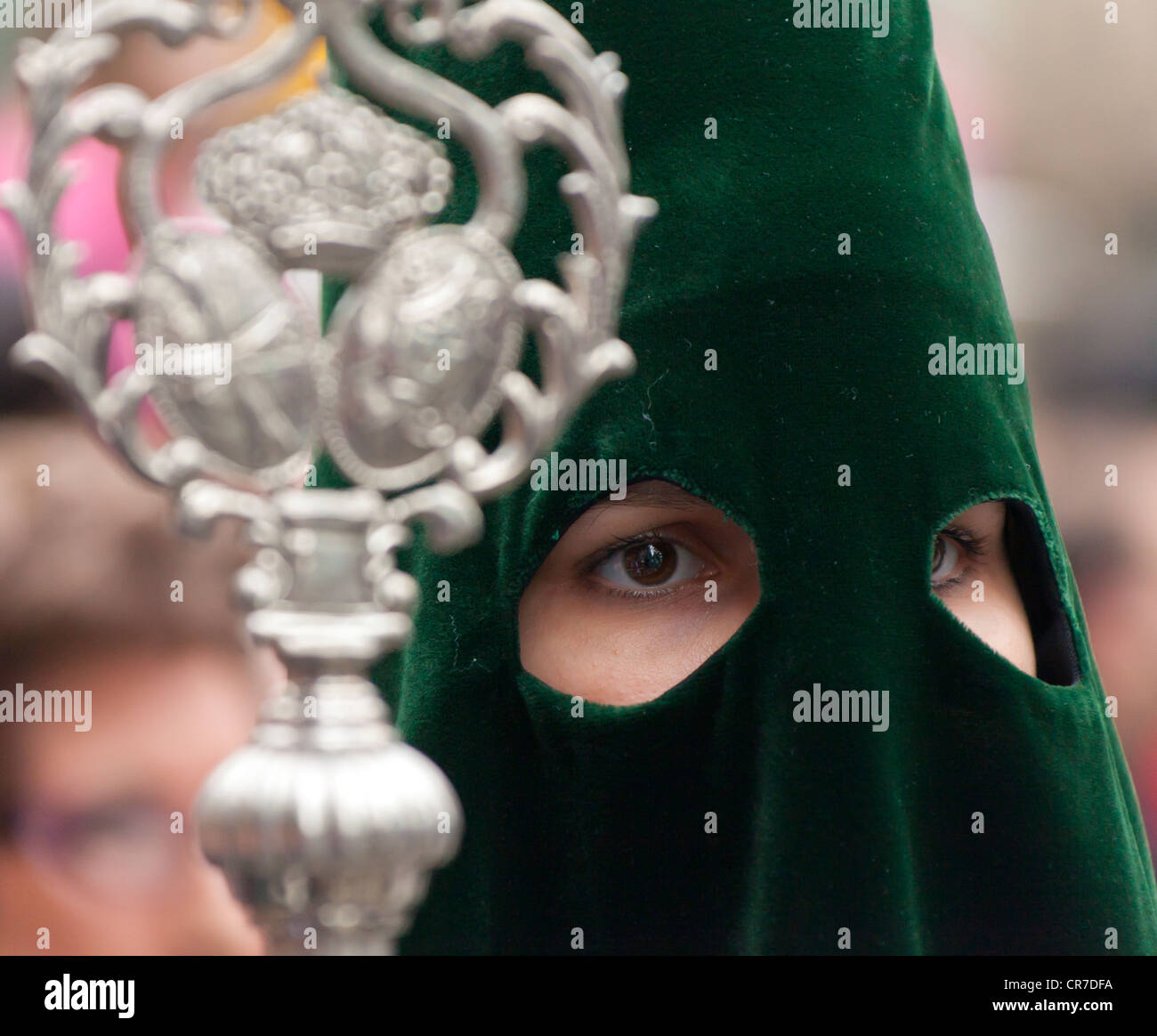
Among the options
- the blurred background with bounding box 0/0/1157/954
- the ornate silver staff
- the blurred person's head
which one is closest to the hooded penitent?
the ornate silver staff

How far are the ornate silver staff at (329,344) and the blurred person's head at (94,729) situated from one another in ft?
4.32

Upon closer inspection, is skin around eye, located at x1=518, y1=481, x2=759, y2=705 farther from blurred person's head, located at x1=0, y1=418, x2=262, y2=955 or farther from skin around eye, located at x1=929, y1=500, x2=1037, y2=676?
blurred person's head, located at x1=0, y1=418, x2=262, y2=955

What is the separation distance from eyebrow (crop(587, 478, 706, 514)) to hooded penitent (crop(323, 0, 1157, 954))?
53 millimetres

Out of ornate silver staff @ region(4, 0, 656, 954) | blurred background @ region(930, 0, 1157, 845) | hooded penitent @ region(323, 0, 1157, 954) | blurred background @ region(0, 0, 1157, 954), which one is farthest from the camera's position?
blurred background @ region(930, 0, 1157, 845)

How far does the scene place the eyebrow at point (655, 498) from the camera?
45.8 inches

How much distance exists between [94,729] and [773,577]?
130cm

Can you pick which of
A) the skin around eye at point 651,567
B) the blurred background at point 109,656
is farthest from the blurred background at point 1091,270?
the skin around eye at point 651,567

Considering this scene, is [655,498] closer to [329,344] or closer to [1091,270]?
[329,344]

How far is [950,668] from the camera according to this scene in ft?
3.90

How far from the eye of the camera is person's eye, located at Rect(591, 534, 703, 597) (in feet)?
3.95

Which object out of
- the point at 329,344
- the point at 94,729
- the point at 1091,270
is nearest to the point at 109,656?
the point at 94,729

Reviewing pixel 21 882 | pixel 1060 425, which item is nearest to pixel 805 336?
pixel 21 882

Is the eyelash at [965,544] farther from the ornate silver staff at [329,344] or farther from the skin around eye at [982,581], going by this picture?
the ornate silver staff at [329,344]

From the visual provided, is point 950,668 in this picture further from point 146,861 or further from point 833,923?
point 146,861
